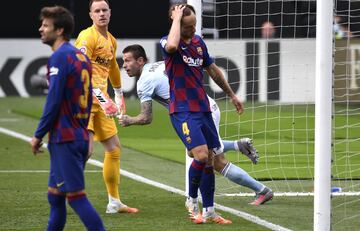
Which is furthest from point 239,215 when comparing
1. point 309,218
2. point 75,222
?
point 75,222

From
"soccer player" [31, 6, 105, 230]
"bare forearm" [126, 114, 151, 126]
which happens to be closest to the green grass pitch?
"bare forearm" [126, 114, 151, 126]

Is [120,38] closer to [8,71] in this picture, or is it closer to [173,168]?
[8,71]

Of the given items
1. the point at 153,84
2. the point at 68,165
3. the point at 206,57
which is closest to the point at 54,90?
the point at 68,165

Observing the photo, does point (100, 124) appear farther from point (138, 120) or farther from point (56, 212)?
point (56, 212)

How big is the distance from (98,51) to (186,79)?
48.2 inches

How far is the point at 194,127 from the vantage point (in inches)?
384

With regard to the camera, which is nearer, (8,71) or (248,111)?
(248,111)

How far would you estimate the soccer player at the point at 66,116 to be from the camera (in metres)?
7.69

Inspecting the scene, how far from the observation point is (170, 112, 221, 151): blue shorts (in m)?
9.77

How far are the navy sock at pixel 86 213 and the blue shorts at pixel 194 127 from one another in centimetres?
210

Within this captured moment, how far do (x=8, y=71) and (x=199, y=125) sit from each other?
18.3 m

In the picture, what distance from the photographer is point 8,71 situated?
27.5m

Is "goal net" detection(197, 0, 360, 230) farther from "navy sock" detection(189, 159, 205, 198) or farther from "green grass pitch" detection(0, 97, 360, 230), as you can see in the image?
"navy sock" detection(189, 159, 205, 198)

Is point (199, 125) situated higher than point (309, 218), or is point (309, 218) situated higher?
point (199, 125)
